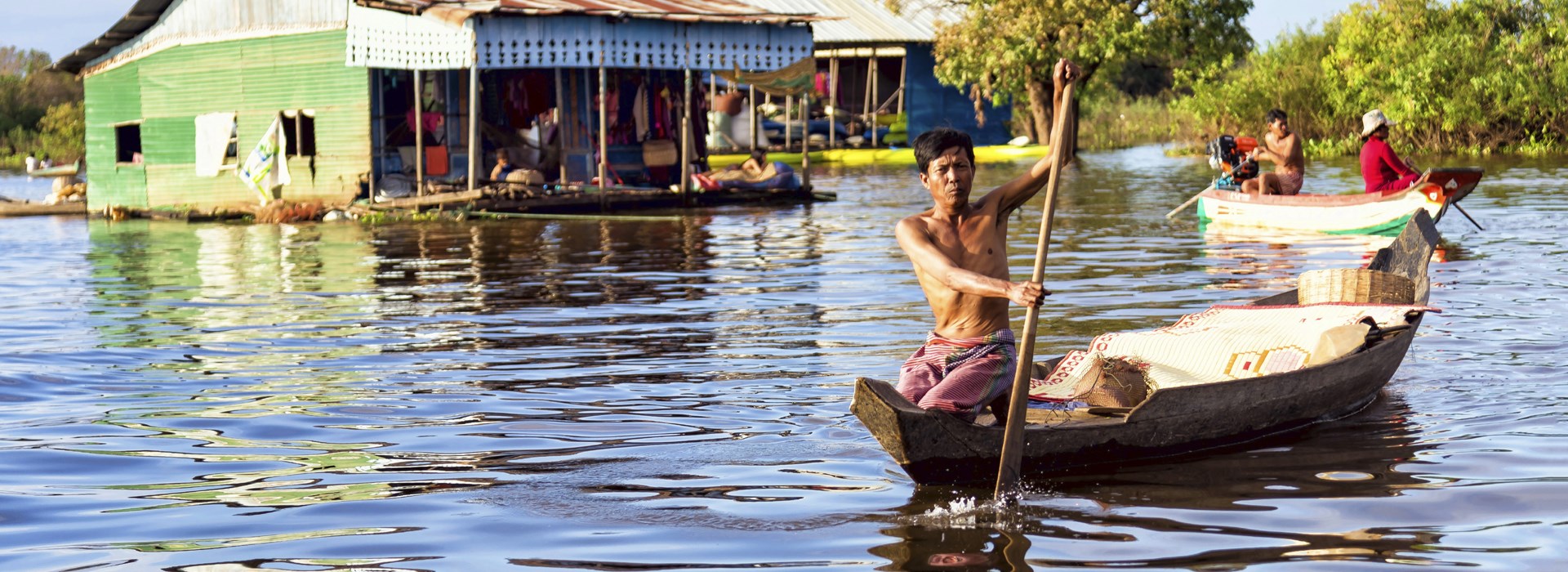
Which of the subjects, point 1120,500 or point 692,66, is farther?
point 692,66

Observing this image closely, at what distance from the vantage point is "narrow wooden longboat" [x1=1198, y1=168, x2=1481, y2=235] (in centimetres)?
1488

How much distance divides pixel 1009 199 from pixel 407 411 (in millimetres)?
3203

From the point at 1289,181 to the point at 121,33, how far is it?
18.2 metres

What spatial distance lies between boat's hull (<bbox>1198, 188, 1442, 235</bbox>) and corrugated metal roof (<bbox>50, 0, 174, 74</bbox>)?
16.2 metres

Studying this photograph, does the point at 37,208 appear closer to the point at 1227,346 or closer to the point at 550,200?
the point at 550,200

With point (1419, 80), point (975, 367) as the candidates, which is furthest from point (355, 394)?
point (1419, 80)

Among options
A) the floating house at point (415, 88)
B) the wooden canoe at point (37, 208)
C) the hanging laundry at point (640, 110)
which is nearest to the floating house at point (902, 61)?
the floating house at point (415, 88)

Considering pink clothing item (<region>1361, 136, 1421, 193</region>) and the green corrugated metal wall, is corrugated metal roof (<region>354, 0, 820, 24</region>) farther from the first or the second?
pink clothing item (<region>1361, 136, 1421, 193</region>)

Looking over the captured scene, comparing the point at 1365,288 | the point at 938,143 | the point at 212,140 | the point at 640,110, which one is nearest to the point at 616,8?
the point at 640,110

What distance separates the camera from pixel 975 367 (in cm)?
595

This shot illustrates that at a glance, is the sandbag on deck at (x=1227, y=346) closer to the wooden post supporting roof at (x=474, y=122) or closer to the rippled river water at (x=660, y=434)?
the rippled river water at (x=660, y=434)

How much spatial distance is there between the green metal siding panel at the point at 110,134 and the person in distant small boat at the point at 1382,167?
18.9 metres

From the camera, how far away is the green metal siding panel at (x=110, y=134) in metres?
26.4

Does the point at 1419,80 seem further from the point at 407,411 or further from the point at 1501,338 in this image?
the point at 407,411
